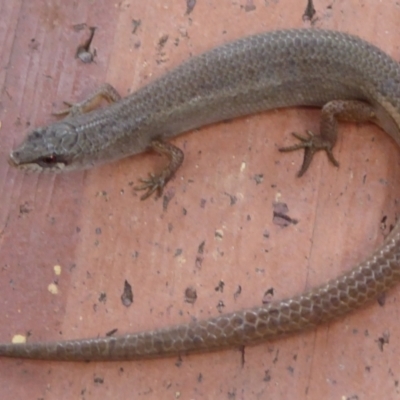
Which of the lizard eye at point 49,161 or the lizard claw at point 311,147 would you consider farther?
the lizard claw at point 311,147

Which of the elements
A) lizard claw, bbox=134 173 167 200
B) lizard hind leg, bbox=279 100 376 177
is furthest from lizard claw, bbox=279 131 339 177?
lizard claw, bbox=134 173 167 200

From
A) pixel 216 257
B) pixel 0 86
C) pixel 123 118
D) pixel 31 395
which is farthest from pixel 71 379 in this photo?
pixel 0 86

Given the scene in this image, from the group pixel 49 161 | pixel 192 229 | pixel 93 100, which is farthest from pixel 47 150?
pixel 192 229

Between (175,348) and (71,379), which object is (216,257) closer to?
(175,348)

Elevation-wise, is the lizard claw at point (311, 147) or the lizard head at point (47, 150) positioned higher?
the lizard claw at point (311, 147)

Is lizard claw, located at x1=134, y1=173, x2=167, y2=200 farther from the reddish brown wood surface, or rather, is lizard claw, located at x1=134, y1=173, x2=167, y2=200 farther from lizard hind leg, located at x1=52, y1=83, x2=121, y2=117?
lizard hind leg, located at x1=52, y1=83, x2=121, y2=117

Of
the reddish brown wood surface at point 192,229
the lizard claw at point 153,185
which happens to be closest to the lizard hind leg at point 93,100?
the reddish brown wood surface at point 192,229

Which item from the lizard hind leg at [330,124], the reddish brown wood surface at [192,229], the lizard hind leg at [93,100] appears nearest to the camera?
the reddish brown wood surface at [192,229]

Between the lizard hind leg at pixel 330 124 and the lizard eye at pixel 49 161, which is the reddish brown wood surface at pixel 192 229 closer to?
the lizard hind leg at pixel 330 124
